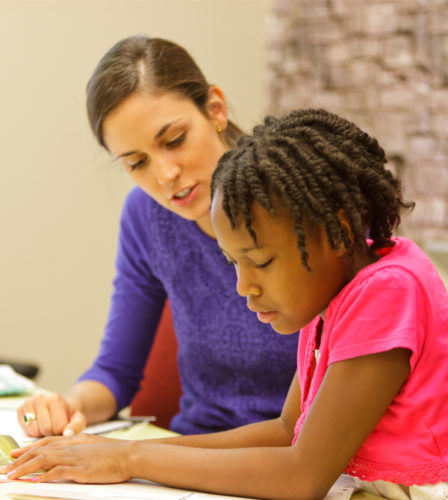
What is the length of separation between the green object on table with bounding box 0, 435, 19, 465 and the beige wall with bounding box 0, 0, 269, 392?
1.52 metres

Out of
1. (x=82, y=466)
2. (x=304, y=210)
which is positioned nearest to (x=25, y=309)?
(x=82, y=466)

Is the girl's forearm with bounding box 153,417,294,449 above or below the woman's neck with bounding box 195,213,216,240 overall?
below

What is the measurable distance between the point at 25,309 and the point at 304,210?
79.1 inches

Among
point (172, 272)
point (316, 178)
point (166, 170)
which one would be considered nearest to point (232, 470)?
point (316, 178)

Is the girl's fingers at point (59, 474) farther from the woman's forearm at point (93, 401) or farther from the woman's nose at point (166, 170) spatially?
the woman's nose at point (166, 170)

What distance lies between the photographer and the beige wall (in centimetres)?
257

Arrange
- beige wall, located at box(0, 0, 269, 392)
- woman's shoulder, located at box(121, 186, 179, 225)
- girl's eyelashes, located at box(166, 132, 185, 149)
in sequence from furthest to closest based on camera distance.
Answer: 1. beige wall, located at box(0, 0, 269, 392)
2. woman's shoulder, located at box(121, 186, 179, 225)
3. girl's eyelashes, located at box(166, 132, 185, 149)

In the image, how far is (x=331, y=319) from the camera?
0.86 metres

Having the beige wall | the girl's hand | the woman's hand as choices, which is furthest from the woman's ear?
the beige wall

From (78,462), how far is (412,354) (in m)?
0.42

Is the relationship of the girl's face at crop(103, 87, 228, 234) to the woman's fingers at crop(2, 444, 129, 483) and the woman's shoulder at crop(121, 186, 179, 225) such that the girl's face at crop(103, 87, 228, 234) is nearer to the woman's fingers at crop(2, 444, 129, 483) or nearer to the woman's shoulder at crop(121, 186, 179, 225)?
the woman's shoulder at crop(121, 186, 179, 225)

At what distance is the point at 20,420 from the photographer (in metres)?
1.24

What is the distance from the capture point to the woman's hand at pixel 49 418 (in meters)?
1.19

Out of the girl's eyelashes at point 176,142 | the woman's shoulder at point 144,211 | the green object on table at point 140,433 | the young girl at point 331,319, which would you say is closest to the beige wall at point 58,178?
the woman's shoulder at point 144,211
